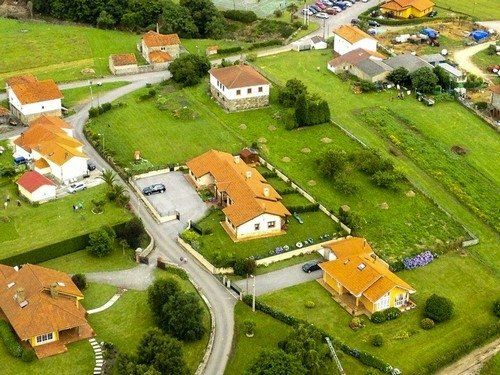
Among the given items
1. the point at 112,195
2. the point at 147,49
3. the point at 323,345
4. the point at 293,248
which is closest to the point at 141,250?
the point at 112,195

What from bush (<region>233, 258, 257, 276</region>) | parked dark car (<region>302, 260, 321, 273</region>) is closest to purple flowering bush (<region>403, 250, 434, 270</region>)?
parked dark car (<region>302, 260, 321, 273</region>)

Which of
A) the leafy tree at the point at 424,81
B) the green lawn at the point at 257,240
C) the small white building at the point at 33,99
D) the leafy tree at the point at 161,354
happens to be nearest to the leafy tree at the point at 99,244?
the green lawn at the point at 257,240

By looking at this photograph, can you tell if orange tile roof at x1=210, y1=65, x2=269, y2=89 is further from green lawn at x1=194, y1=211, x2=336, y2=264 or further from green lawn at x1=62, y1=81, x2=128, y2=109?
green lawn at x1=194, y1=211, x2=336, y2=264

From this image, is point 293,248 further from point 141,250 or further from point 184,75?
point 184,75

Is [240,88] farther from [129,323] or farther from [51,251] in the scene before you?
[129,323]

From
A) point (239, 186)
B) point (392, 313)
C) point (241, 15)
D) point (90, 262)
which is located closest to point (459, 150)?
point (239, 186)

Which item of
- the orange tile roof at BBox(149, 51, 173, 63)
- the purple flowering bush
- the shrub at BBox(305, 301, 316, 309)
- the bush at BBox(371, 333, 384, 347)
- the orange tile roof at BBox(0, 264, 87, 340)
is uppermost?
the orange tile roof at BBox(0, 264, 87, 340)

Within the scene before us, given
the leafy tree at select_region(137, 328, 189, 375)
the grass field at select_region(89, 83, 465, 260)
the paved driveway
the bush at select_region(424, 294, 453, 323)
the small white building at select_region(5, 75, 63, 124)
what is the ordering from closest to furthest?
the leafy tree at select_region(137, 328, 189, 375)
the bush at select_region(424, 294, 453, 323)
the paved driveway
the grass field at select_region(89, 83, 465, 260)
the small white building at select_region(5, 75, 63, 124)
